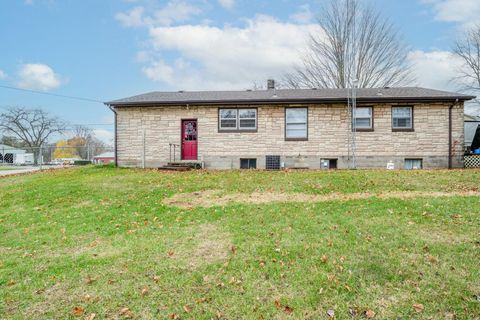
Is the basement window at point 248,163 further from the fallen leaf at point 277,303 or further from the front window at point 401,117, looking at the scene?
the fallen leaf at point 277,303

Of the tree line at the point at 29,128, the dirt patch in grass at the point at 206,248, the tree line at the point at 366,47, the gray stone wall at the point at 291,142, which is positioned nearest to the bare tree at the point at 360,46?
the tree line at the point at 366,47

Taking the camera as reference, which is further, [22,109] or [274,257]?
[22,109]

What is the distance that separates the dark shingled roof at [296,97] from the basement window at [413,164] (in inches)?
114

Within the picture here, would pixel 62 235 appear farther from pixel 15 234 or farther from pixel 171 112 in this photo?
pixel 171 112

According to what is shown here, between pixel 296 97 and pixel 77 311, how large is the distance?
44.1ft

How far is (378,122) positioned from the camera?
1470 cm

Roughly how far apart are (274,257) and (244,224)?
1575mm

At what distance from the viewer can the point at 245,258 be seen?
14.3 feet

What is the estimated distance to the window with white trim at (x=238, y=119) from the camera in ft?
50.1

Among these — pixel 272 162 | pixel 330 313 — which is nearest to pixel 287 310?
pixel 330 313

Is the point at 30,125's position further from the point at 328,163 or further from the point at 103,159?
the point at 328,163

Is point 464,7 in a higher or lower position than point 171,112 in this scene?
higher

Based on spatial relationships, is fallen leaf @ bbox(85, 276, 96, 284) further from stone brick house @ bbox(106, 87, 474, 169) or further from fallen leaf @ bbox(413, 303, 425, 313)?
stone brick house @ bbox(106, 87, 474, 169)

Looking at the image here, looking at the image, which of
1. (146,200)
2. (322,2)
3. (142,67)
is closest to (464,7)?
(322,2)
